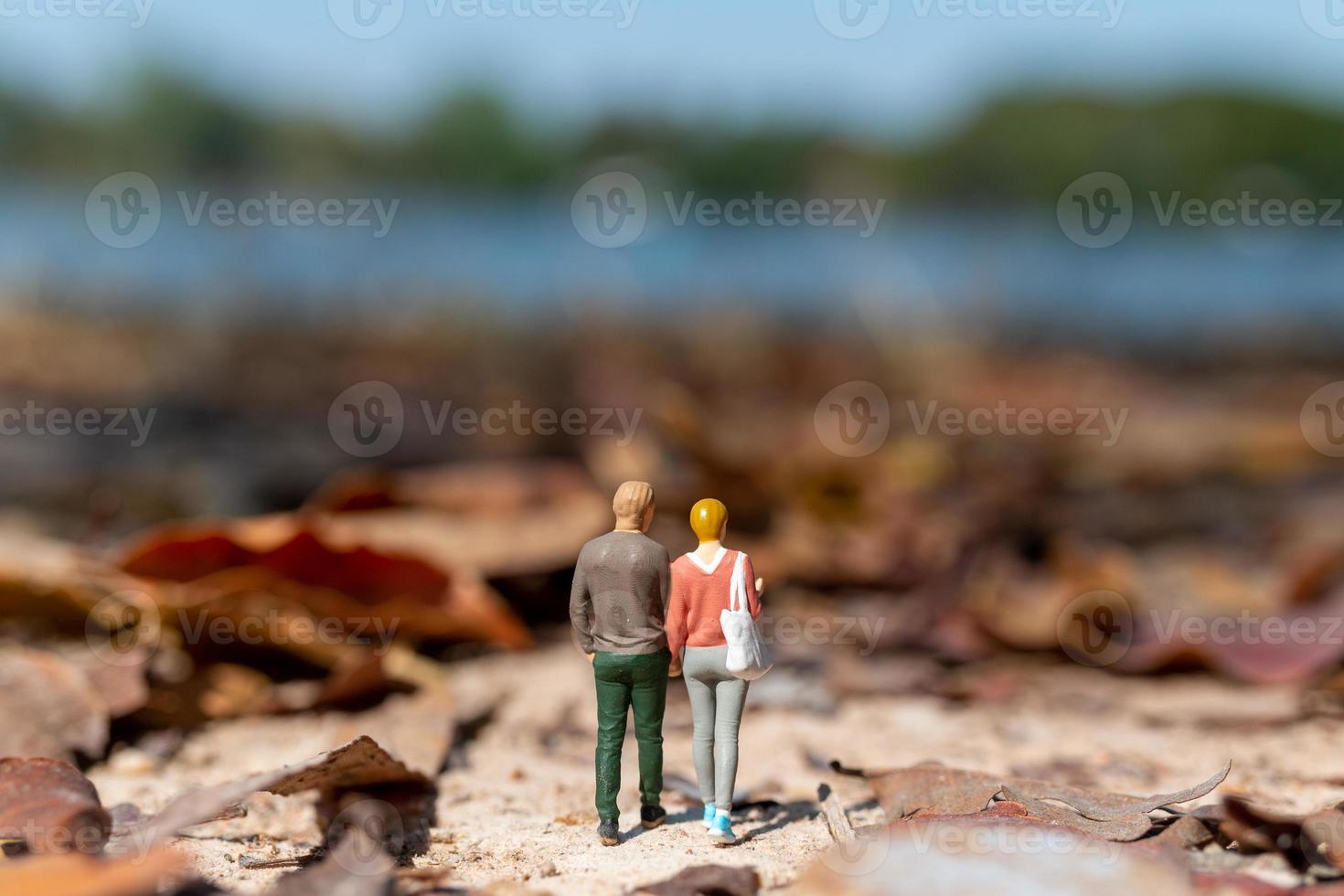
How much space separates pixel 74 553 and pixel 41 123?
2984 cm

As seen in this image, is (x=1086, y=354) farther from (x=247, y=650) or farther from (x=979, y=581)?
(x=247, y=650)

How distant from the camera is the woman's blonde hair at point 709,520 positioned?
121 centimetres

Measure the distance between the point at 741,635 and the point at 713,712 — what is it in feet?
0.37

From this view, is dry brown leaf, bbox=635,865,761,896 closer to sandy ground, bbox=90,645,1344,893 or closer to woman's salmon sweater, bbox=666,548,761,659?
sandy ground, bbox=90,645,1344,893

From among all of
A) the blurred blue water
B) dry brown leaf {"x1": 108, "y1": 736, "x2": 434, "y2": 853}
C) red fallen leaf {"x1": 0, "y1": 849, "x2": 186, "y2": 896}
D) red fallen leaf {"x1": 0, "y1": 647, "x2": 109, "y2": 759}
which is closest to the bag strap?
dry brown leaf {"x1": 108, "y1": 736, "x2": 434, "y2": 853}

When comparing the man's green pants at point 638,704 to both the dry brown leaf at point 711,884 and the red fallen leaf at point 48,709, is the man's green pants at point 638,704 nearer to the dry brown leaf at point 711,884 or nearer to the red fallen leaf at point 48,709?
the dry brown leaf at point 711,884

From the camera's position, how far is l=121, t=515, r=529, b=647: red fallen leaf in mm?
1717

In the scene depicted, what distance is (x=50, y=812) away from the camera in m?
0.99

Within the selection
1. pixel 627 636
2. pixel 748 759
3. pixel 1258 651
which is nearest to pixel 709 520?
→ pixel 627 636

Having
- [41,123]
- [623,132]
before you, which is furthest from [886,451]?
[41,123]

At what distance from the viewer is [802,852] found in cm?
107

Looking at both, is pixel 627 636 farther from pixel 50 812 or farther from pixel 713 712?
pixel 50 812

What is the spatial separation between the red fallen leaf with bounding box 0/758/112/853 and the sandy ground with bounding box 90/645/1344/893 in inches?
4.4

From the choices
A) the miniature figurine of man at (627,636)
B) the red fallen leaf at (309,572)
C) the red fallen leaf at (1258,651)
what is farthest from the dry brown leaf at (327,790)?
the red fallen leaf at (1258,651)
